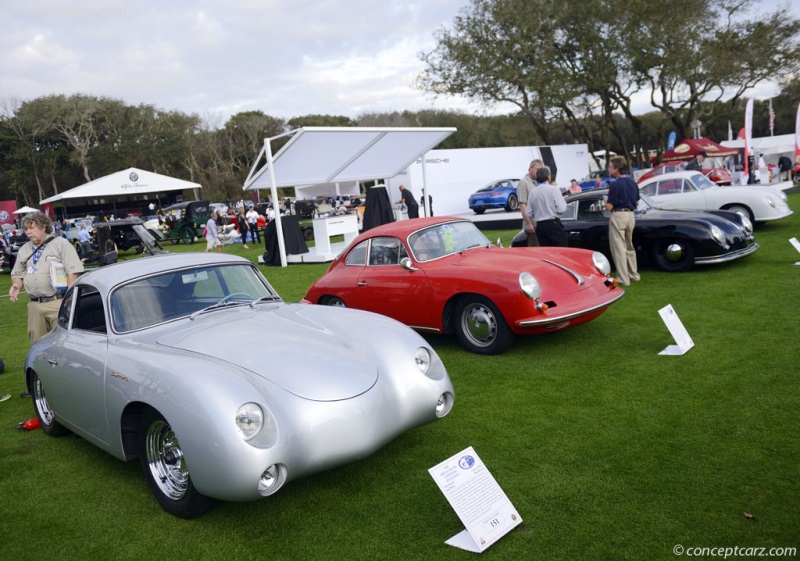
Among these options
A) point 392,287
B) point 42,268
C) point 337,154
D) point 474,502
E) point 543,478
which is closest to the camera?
point 474,502

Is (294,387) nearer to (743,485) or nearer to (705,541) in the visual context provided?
(705,541)

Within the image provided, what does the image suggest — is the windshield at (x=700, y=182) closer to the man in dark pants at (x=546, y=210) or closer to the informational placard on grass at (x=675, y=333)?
the man in dark pants at (x=546, y=210)

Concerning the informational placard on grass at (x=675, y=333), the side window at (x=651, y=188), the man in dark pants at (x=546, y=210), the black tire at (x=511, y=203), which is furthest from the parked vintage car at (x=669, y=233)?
the black tire at (x=511, y=203)

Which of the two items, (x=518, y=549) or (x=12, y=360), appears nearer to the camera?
(x=518, y=549)

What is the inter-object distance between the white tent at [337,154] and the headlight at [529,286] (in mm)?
8936

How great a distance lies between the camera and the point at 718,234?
9.11m

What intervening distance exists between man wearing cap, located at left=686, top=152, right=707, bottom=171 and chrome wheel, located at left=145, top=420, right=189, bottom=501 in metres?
23.4

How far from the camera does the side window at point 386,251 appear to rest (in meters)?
6.75

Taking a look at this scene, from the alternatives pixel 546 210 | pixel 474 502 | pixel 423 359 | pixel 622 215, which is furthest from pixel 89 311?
pixel 622 215

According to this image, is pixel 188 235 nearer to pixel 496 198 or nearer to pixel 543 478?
pixel 496 198

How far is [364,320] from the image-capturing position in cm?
431

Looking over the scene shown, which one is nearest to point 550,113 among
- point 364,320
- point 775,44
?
point 775,44

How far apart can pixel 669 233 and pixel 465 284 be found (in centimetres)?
498

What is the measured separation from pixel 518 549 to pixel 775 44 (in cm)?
3634
